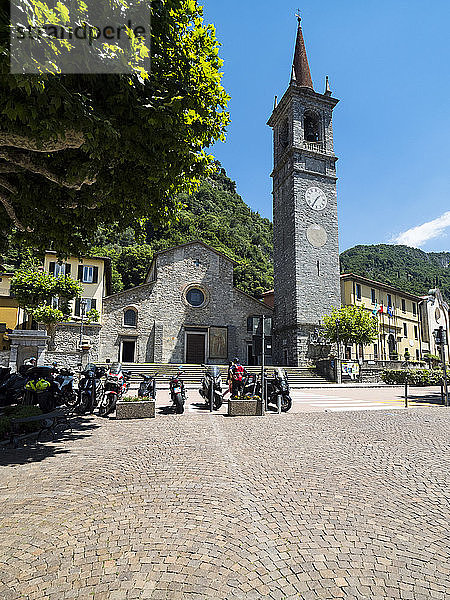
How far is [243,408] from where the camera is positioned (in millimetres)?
10422

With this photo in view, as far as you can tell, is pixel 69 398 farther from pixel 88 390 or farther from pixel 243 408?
pixel 243 408

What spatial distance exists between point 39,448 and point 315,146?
1445 inches

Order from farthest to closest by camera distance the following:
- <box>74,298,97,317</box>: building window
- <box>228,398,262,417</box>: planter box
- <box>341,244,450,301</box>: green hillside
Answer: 1. <box>341,244,450,301</box>: green hillside
2. <box>74,298,97,317</box>: building window
3. <box>228,398,262,417</box>: planter box

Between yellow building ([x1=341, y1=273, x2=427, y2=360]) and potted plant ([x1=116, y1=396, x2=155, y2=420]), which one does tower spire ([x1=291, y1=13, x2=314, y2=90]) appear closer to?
yellow building ([x1=341, y1=273, x2=427, y2=360])

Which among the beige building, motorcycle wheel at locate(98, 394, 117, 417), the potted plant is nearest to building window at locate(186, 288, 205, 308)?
motorcycle wheel at locate(98, 394, 117, 417)

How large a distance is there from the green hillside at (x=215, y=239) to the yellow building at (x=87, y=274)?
539 centimetres

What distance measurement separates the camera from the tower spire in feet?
127

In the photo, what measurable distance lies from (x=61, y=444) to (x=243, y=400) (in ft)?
16.7

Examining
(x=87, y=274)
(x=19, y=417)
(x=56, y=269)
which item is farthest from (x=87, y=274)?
(x=19, y=417)

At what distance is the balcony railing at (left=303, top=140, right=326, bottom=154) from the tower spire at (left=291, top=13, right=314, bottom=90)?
19.7ft

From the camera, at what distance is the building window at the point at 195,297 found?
36.6 metres

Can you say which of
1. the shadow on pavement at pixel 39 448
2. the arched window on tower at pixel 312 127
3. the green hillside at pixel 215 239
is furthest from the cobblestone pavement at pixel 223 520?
the arched window on tower at pixel 312 127

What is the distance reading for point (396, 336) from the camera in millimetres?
45000

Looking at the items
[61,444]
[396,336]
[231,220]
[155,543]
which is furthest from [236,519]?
[231,220]
